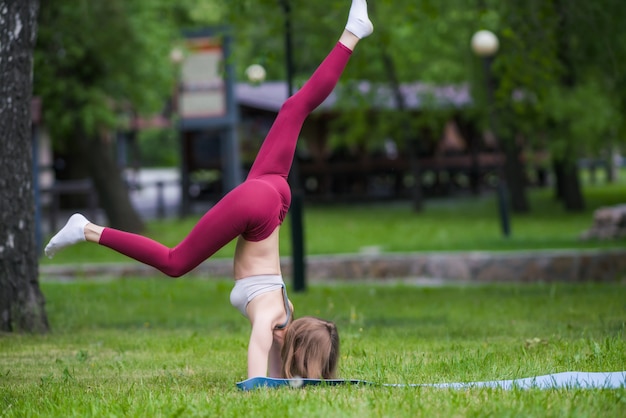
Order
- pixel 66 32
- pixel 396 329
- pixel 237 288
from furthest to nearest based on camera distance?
1. pixel 66 32
2. pixel 396 329
3. pixel 237 288

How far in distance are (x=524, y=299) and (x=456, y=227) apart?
14942 mm

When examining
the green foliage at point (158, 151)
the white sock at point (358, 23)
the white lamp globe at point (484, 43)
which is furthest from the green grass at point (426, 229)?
the green foliage at point (158, 151)

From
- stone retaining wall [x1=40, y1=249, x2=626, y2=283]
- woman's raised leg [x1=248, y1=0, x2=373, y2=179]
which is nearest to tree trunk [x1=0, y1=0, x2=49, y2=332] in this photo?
woman's raised leg [x1=248, y1=0, x2=373, y2=179]

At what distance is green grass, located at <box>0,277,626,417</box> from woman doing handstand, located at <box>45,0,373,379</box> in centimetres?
30

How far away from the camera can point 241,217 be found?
5.81m

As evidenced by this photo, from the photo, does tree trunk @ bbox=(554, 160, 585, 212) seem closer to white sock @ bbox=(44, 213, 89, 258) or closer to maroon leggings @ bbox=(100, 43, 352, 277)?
maroon leggings @ bbox=(100, 43, 352, 277)

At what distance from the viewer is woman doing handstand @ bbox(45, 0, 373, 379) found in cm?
579

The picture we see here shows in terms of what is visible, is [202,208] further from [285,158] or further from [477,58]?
[285,158]

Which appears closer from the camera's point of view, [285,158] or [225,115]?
[285,158]

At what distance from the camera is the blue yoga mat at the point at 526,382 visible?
546 cm

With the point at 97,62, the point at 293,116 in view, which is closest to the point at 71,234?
the point at 293,116

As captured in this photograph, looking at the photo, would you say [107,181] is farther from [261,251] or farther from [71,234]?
[261,251]

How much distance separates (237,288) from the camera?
5.97m

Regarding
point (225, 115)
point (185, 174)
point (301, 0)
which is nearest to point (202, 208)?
point (185, 174)
